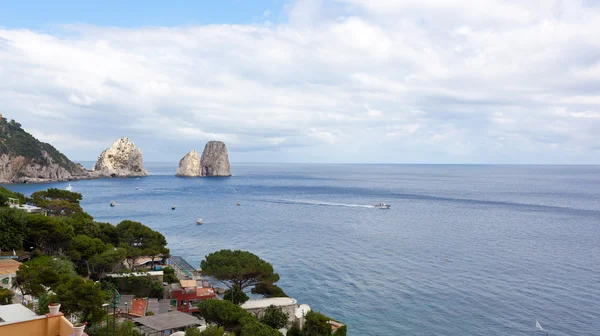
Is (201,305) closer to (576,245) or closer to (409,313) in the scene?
(409,313)

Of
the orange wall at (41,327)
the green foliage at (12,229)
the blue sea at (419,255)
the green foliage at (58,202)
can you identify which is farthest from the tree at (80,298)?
the green foliage at (58,202)

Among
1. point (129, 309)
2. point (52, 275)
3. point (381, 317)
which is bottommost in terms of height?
point (381, 317)

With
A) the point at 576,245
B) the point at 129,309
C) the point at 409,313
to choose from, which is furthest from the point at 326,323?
the point at 576,245

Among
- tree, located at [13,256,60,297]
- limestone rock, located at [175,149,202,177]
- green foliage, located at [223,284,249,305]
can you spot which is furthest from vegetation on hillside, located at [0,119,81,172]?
green foliage, located at [223,284,249,305]

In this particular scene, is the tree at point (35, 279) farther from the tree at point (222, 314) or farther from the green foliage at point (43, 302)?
the tree at point (222, 314)

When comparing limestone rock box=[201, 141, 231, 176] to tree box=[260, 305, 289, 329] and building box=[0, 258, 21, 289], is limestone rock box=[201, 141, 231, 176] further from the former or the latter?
tree box=[260, 305, 289, 329]

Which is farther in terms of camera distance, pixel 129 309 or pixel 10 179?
pixel 10 179
